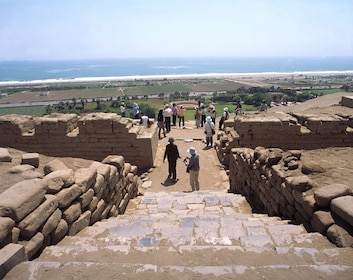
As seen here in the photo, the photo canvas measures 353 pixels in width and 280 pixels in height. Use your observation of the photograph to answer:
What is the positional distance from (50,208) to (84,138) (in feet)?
26.5

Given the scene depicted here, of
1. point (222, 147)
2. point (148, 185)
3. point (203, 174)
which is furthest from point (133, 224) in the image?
point (222, 147)

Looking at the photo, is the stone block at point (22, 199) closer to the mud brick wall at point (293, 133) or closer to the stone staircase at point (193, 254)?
the stone staircase at point (193, 254)

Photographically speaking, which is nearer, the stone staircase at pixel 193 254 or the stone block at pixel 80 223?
the stone staircase at pixel 193 254

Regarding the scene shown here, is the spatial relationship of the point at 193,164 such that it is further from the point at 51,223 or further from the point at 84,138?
the point at 51,223

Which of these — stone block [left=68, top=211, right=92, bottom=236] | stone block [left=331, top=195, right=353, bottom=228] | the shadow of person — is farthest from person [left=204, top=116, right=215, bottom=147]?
stone block [left=331, top=195, right=353, bottom=228]

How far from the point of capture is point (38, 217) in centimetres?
383

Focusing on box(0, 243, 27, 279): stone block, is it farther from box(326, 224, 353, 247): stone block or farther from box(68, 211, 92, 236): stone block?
box(326, 224, 353, 247): stone block

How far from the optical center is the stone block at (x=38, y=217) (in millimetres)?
3598

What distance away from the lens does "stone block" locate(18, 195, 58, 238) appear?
3.60 meters

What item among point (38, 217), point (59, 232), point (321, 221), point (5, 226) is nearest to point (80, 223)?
point (59, 232)

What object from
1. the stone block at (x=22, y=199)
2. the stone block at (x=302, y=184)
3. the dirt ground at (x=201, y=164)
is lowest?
the dirt ground at (x=201, y=164)

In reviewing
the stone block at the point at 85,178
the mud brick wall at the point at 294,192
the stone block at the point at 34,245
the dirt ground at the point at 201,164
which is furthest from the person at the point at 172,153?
the stone block at the point at 34,245

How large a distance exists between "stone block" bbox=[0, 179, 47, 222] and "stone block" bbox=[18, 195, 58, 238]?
6cm

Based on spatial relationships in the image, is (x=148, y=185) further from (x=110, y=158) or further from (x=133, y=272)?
(x=133, y=272)
